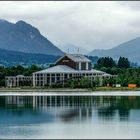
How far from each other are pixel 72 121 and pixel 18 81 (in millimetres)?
47572

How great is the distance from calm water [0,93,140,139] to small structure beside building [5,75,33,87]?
36.9 meters

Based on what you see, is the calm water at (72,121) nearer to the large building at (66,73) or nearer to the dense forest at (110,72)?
the dense forest at (110,72)

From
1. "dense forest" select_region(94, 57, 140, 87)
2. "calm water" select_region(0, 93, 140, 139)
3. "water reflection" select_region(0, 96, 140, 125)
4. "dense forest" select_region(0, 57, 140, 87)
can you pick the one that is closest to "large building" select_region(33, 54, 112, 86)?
"dense forest" select_region(94, 57, 140, 87)

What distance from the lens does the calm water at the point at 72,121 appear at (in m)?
22.4

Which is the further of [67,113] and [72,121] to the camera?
[67,113]

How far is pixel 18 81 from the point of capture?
74688 mm

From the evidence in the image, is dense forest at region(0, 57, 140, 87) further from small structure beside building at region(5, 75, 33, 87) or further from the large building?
the large building

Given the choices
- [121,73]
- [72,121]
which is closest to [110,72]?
[121,73]

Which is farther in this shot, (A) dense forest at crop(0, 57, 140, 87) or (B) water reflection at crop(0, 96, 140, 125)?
(A) dense forest at crop(0, 57, 140, 87)

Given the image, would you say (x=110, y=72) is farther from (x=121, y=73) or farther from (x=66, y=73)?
(x=66, y=73)

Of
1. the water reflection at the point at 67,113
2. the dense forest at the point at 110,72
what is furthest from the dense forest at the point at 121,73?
the water reflection at the point at 67,113

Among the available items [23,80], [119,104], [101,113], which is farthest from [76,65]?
[101,113]

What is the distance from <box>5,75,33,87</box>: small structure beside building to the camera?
73.9 m

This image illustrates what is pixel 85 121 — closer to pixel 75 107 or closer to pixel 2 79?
pixel 75 107
